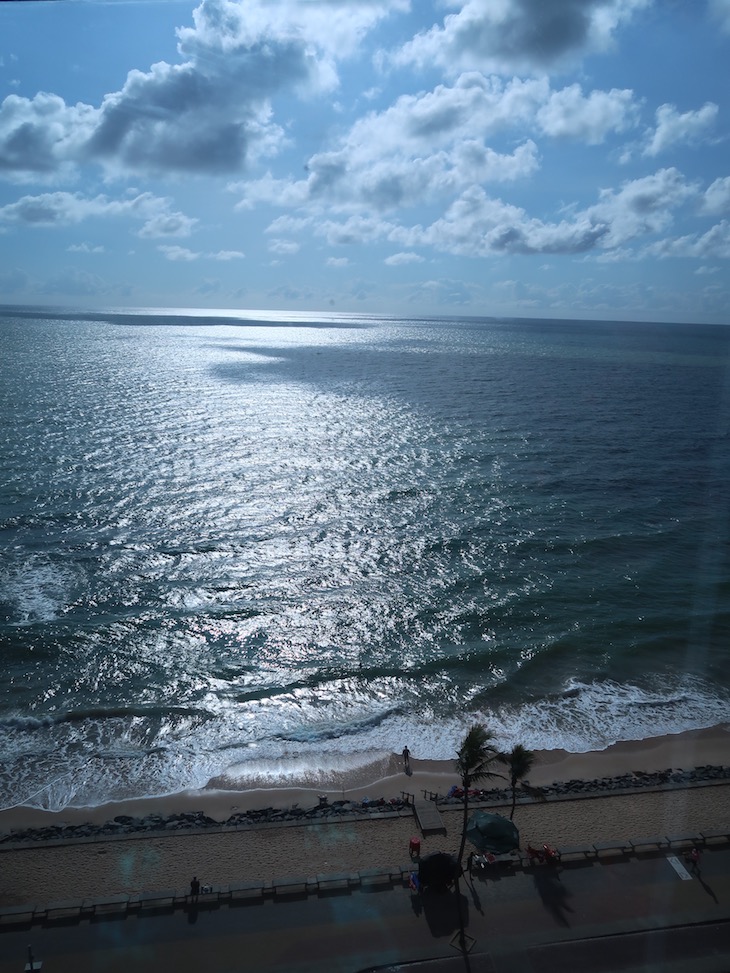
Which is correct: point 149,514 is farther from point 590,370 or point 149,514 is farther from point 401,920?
point 590,370

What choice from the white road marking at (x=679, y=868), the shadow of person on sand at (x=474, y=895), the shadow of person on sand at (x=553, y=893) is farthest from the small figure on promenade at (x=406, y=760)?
the white road marking at (x=679, y=868)

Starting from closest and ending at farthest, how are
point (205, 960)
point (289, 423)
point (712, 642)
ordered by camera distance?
point (205, 960) < point (712, 642) < point (289, 423)

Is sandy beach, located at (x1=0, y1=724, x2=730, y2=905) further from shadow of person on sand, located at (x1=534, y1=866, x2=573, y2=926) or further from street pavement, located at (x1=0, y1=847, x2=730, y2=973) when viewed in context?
street pavement, located at (x1=0, y1=847, x2=730, y2=973)

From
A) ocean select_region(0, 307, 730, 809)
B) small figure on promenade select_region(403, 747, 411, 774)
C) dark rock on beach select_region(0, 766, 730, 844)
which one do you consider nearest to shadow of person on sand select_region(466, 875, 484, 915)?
dark rock on beach select_region(0, 766, 730, 844)

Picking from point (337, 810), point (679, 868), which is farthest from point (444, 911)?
point (679, 868)

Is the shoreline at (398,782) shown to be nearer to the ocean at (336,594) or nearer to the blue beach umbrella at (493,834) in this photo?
the ocean at (336,594)

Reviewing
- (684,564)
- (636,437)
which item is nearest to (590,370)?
(636,437)

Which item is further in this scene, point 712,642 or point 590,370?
point 590,370
